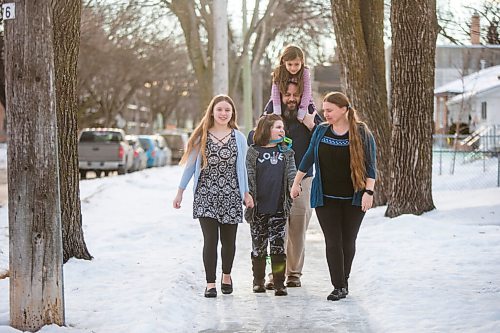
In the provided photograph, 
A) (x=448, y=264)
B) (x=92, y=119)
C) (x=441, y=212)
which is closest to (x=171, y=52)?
(x=92, y=119)

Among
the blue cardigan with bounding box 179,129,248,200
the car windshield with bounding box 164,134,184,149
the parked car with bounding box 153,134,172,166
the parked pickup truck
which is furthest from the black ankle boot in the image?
the car windshield with bounding box 164,134,184,149

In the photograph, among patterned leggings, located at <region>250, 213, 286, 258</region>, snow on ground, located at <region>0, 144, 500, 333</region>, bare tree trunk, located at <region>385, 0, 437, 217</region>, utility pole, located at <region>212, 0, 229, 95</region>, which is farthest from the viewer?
utility pole, located at <region>212, 0, 229, 95</region>

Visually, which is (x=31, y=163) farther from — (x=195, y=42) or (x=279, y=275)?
(x=195, y=42)

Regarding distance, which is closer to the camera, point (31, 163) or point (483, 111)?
point (31, 163)

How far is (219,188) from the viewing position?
322 inches

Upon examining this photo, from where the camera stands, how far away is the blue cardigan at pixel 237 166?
8195 mm

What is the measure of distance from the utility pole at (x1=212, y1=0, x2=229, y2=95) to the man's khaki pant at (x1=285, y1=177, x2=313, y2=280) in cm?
969

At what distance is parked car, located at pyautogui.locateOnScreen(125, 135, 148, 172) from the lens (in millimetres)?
37503

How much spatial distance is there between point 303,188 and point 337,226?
81 centimetres

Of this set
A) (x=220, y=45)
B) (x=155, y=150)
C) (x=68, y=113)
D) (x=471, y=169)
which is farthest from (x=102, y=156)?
(x=68, y=113)

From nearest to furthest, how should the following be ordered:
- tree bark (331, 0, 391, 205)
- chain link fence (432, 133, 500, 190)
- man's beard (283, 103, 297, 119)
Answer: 1. man's beard (283, 103, 297, 119)
2. tree bark (331, 0, 391, 205)
3. chain link fence (432, 133, 500, 190)

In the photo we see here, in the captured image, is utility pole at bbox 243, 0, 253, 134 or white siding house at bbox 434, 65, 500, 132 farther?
white siding house at bbox 434, 65, 500, 132

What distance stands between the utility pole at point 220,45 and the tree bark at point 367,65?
3.41m

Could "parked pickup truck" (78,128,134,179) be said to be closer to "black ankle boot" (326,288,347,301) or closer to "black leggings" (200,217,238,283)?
"black leggings" (200,217,238,283)
